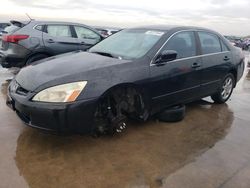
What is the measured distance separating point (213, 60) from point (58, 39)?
4.20 m

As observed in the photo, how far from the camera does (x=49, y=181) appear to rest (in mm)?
3086

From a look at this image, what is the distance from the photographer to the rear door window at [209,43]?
213 inches

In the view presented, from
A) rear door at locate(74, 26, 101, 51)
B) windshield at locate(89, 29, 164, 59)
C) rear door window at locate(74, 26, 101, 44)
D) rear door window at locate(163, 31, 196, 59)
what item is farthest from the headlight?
rear door window at locate(74, 26, 101, 44)

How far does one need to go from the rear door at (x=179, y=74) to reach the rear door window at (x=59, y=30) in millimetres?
4085

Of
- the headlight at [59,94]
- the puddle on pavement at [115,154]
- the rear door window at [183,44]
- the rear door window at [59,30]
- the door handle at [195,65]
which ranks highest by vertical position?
the rear door window at [183,44]

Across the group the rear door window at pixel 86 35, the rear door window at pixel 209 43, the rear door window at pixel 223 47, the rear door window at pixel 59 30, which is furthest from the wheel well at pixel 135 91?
the rear door window at pixel 86 35

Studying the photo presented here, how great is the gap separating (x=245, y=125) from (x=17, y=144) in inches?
141

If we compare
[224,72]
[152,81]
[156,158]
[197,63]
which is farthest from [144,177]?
[224,72]

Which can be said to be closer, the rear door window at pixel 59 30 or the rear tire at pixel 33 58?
the rear tire at pixel 33 58

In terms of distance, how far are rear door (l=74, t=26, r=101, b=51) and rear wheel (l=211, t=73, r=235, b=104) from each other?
3.86 m

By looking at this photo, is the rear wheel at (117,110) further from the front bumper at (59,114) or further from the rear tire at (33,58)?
the rear tire at (33,58)

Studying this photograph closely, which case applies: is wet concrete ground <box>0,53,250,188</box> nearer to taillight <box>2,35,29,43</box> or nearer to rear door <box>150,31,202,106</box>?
rear door <box>150,31,202,106</box>

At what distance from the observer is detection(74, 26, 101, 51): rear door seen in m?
8.50

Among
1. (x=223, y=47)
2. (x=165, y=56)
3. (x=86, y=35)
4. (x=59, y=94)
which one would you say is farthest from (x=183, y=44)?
(x=86, y=35)
